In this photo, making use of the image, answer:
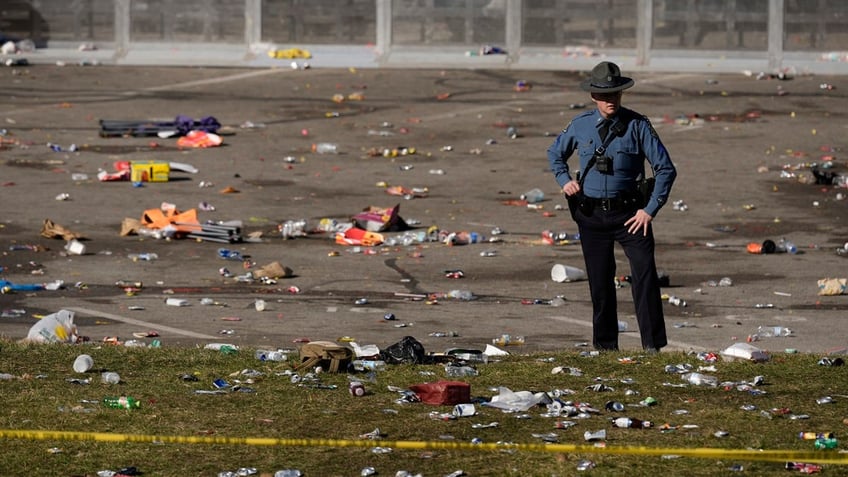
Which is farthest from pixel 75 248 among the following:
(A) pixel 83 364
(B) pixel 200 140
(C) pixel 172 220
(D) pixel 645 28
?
(D) pixel 645 28

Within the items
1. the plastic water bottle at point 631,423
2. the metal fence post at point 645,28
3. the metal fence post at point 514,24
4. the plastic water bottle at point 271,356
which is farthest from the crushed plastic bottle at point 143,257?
the metal fence post at point 645,28

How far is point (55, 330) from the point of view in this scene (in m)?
10.1

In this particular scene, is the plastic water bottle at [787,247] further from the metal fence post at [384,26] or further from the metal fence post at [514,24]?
the metal fence post at [384,26]

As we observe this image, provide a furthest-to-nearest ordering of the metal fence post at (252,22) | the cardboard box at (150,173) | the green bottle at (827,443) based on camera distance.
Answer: the metal fence post at (252,22) < the cardboard box at (150,173) < the green bottle at (827,443)

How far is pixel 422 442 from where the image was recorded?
7.18 meters

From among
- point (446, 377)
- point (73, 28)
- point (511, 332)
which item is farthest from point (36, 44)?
point (446, 377)

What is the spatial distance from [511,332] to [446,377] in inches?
85.1

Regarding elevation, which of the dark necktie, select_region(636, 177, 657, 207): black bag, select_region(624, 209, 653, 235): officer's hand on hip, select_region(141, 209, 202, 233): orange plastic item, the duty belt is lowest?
select_region(141, 209, 202, 233): orange plastic item

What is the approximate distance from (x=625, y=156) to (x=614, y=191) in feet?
0.76

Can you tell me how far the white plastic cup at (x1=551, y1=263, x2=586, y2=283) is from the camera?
13039 mm

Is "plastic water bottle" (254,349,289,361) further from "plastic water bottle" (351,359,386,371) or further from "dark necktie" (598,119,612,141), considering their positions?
"dark necktie" (598,119,612,141)

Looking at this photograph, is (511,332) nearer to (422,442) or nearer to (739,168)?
(422,442)

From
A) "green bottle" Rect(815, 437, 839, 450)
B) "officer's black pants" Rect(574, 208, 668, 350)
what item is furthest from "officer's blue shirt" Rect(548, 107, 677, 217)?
"green bottle" Rect(815, 437, 839, 450)

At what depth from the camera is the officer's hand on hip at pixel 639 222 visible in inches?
374
